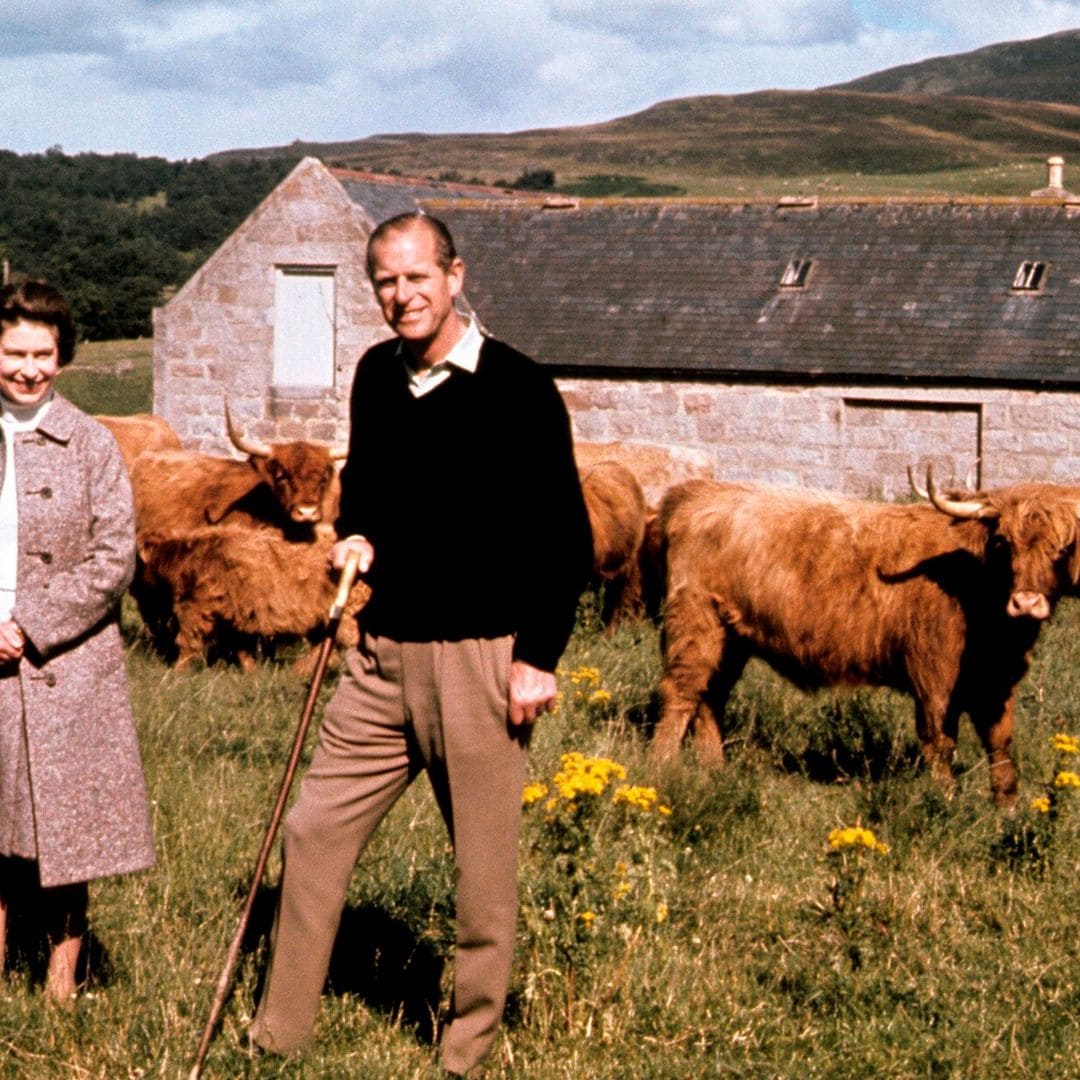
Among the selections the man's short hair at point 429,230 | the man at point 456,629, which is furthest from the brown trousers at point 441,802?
the man's short hair at point 429,230

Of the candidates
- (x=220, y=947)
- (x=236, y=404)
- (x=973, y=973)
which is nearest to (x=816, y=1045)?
(x=973, y=973)

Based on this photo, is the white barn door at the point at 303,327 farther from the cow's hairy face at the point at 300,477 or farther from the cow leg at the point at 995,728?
the cow leg at the point at 995,728

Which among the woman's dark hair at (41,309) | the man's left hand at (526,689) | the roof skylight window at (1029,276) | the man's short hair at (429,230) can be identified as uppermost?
the roof skylight window at (1029,276)

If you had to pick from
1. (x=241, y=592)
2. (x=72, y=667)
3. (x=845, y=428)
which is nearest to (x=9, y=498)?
(x=72, y=667)

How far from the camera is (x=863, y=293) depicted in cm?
2464

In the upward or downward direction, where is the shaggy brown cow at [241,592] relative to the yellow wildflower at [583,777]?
downward

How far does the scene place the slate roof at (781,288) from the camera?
76.4ft

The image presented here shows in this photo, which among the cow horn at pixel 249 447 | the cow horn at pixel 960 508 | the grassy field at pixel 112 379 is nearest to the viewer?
the cow horn at pixel 960 508

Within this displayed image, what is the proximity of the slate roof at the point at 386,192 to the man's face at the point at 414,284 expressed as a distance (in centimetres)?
1989

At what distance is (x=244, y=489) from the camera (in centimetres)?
1281

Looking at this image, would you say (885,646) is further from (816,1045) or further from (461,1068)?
(461,1068)

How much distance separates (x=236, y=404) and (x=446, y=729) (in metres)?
21.0

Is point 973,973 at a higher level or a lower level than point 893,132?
lower

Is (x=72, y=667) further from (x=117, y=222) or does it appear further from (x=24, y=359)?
(x=117, y=222)
